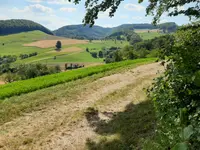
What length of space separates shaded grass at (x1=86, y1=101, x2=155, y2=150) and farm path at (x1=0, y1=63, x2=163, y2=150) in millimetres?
510

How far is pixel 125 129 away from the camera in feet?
33.3

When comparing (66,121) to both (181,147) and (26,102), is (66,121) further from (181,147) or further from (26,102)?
(181,147)

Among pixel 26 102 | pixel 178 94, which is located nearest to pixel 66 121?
pixel 26 102

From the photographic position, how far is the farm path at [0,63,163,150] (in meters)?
9.55

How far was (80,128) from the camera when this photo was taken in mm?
10891

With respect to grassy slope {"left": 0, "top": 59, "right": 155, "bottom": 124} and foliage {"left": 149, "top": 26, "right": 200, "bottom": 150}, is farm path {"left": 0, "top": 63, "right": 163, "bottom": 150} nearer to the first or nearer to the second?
grassy slope {"left": 0, "top": 59, "right": 155, "bottom": 124}

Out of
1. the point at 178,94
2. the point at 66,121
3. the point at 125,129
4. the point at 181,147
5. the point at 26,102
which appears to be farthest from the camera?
the point at 26,102

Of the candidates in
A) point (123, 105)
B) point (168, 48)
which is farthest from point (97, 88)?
point (168, 48)

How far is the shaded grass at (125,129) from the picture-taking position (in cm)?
886

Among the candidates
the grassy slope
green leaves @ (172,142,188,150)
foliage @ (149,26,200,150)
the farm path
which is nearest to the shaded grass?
the farm path

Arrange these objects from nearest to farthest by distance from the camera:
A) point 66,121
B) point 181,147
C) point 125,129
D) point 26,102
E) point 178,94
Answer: point 181,147 < point 178,94 < point 125,129 < point 66,121 < point 26,102

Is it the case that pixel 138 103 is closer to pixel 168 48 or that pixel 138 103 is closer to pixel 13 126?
pixel 13 126

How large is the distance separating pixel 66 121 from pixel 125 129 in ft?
9.17

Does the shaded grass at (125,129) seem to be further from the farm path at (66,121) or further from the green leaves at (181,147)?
the green leaves at (181,147)
